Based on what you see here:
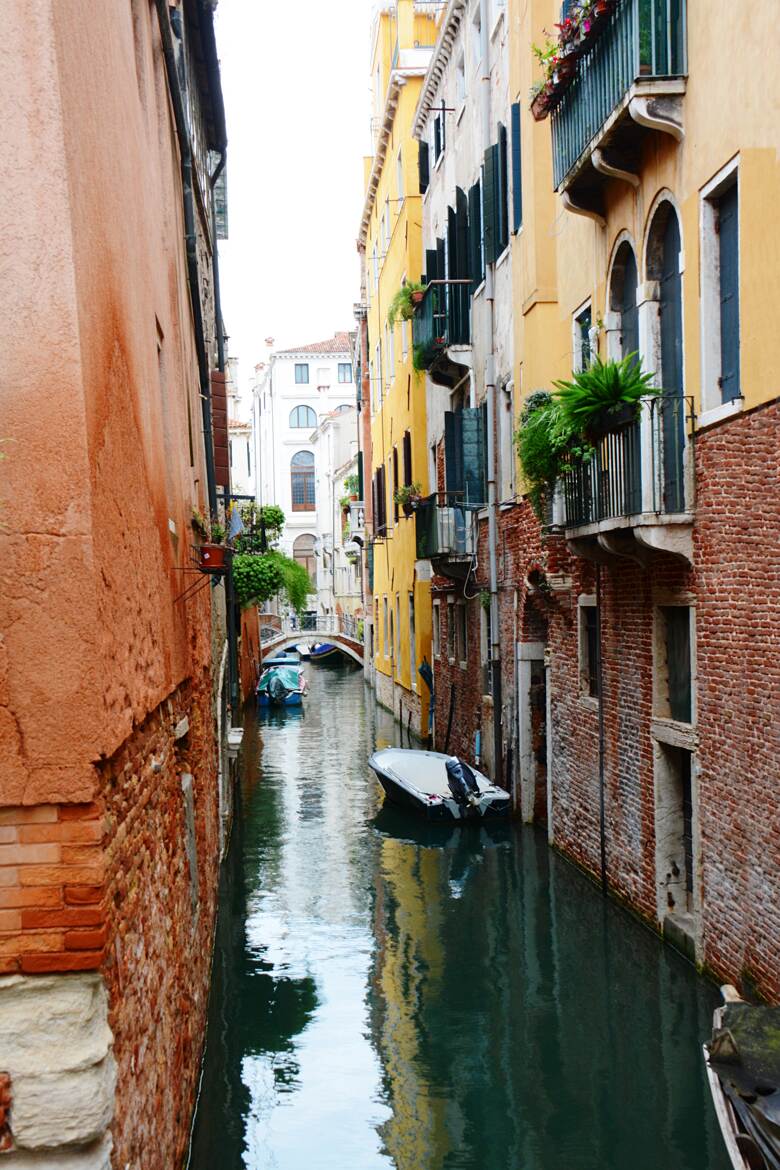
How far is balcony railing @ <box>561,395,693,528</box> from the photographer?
31.6 feet

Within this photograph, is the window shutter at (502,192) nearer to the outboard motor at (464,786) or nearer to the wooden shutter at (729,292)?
the outboard motor at (464,786)

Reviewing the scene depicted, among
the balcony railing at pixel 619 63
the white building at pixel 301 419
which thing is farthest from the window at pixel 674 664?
the white building at pixel 301 419

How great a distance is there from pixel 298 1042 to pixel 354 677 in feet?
125

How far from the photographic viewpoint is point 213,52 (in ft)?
48.4

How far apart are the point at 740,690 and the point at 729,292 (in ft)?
8.82

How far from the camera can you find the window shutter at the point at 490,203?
53.5 feet

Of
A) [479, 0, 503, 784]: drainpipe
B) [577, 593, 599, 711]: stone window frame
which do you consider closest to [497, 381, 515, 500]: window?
[479, 0, 503, 784]: drainpipe

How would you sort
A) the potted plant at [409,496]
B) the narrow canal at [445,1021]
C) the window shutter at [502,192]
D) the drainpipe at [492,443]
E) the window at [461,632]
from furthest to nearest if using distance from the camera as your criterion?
the potted plant at [409,496] → the window at [461,632] → the drainpipe at [492,443] → the window shutter at [502,192] → the narrow canal at [445,1021]

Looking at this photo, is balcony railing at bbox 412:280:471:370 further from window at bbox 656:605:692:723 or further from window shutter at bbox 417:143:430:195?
window at bbox 656:605:692:723

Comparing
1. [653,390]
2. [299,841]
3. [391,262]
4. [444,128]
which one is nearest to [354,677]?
[391,262]

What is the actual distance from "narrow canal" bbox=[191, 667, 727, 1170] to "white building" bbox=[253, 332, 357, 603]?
56081mm

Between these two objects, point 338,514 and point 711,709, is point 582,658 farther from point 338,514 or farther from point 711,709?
point 338,514

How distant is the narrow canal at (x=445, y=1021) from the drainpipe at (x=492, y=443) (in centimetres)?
201

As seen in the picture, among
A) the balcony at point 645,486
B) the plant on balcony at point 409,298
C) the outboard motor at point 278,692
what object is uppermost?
the plant on balcony at point 409,298
